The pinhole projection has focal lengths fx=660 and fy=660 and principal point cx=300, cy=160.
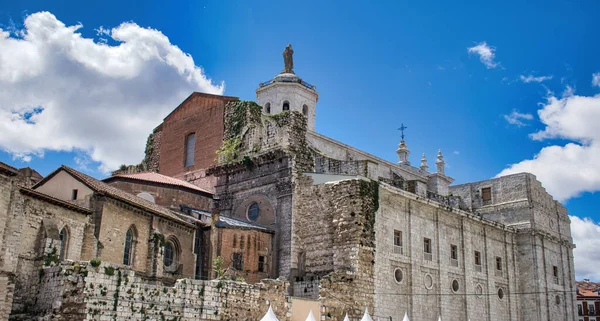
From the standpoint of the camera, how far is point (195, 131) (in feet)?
144

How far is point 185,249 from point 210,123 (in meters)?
11.9

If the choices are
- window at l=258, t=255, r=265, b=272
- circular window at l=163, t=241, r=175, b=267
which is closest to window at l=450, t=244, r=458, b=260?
window at l=258, t=255, r=265, b=272

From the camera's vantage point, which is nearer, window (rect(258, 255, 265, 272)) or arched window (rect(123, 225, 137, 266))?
arched window (rect(123, 225, 137, 266))

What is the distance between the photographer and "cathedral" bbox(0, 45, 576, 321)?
25.3 metres

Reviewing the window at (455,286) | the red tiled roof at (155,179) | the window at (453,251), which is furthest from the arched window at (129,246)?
the window at (453,251)

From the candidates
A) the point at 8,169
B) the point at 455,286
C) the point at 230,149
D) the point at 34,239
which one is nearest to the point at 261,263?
the point at 230,149

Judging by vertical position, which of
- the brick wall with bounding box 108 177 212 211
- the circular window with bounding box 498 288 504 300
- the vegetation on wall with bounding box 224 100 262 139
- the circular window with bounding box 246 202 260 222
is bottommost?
the circular window with bounding box 498 288 504 300

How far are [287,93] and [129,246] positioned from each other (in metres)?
25.9

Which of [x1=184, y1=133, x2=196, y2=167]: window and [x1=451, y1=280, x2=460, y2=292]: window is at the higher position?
[x1=184, y1=133, x2=196, y2=167]: window

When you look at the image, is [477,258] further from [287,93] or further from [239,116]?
[287,93]

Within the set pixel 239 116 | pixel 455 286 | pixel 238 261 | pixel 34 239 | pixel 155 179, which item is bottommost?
pixel 455 286

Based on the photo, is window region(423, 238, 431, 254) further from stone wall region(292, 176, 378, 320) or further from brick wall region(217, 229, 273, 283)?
brick wall region(217, 229, 273, 283)

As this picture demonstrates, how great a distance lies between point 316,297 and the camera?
31.9 metres

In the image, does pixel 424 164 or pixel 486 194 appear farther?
pixel 424 164
